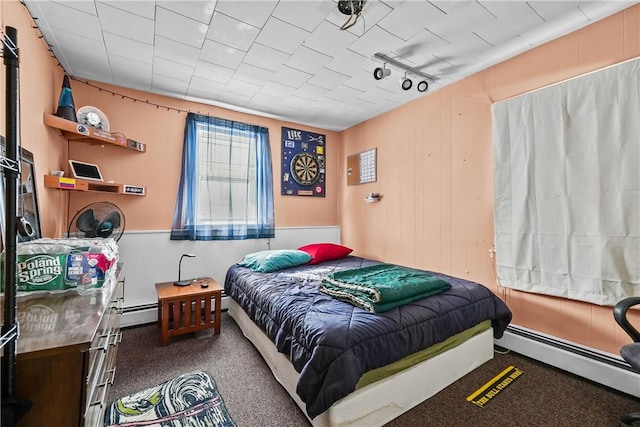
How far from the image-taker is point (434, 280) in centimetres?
215

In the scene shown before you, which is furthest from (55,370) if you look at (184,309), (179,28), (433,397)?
(179,28)

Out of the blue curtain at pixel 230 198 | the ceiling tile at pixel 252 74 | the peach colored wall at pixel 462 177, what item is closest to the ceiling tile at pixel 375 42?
the ceiling tile at pixel 252 74

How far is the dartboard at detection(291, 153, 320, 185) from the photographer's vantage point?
4.11 metres

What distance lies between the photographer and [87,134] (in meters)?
2.46

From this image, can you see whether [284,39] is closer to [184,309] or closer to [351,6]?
[351,6]

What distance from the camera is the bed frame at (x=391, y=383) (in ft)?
4.80

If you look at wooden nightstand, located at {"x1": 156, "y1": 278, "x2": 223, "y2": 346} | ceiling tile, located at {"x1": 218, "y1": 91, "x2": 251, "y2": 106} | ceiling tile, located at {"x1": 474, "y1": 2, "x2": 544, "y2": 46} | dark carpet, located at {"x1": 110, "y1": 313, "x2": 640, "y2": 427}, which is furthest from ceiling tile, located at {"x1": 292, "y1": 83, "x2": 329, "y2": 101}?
dark carpet, located at {"x1": 110, "y1": 313, "x2": 640, "y2": 427}

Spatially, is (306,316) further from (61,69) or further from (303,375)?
(61,69)

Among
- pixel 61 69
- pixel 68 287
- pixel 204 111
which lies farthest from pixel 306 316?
pixel 61 69

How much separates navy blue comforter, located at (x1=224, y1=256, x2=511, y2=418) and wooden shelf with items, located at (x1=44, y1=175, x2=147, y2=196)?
1.61 m

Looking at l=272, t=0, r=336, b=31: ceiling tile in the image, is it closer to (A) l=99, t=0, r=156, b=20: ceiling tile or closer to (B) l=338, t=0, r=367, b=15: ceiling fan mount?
(B) l=338, t=0, r=367, b=15: ceiling fan mount

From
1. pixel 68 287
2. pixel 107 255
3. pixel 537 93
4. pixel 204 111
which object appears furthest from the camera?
pixel 204 111

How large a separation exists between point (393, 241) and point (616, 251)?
80.2 inches

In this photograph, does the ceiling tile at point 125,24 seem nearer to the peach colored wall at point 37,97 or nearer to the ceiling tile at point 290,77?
the peach colored wall at point 37,97
